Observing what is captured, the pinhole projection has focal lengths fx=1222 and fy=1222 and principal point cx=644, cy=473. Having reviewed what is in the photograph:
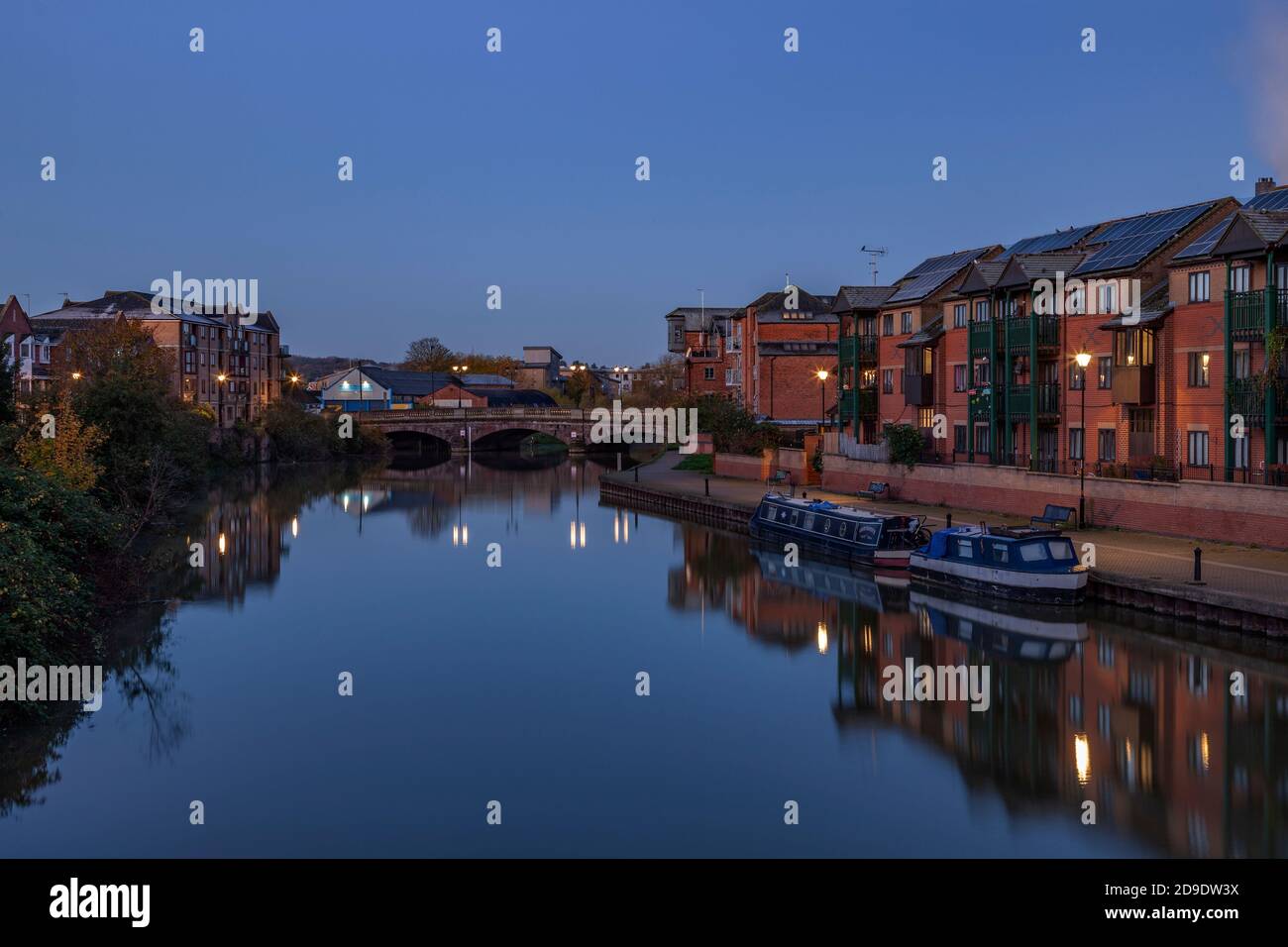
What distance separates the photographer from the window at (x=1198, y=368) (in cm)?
3372

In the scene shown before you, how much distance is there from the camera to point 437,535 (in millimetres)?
47594

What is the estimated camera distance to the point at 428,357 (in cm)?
17800

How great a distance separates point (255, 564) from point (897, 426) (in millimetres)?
23405

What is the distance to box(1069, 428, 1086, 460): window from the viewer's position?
3994 centimetres

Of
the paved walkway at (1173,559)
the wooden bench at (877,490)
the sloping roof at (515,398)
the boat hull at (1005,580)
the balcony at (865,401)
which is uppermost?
the sloping roof at (515,398)

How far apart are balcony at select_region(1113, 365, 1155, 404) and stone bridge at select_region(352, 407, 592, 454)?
67.8 meters

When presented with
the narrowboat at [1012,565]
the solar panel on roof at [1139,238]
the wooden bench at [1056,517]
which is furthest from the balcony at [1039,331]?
the narrowboat at [1012,565]

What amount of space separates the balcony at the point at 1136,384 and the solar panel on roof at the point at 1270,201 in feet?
18.3

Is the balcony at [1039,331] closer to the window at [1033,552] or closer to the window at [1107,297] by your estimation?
the window at [1107,297]

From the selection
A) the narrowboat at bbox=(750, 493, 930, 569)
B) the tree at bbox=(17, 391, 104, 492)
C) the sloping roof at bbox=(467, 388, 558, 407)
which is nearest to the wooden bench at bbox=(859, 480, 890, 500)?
the narrowboat at bbox=(750, 493, 930, 569)

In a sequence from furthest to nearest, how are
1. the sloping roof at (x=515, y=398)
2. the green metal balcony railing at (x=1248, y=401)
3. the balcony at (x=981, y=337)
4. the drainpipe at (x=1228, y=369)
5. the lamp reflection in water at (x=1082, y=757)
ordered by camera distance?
the sloping roof at (x=515, y=398)
the balcony at (x=981, y=337)
the drainpipe at (x=1228, y=369)
the green metal balcony railing at (x=1248, y=401)
the lamp reflection in water at (x=1082, y=757)

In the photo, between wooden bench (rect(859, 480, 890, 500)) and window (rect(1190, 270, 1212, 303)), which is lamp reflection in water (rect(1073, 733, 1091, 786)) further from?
wooden bench (rect(859, 480, 890, 500))
